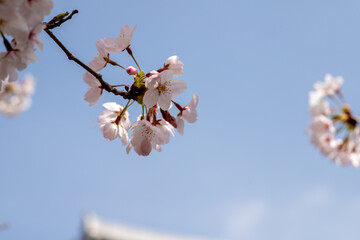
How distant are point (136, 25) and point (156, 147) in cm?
Result: 59

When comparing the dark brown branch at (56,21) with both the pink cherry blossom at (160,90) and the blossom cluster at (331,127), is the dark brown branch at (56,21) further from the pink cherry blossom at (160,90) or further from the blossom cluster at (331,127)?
the blossom cluster at (331,127)

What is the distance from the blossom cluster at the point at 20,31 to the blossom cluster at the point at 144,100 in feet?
1.52

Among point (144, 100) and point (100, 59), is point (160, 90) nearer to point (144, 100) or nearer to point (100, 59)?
point (144, 100)

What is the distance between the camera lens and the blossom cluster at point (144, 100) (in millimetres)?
1735

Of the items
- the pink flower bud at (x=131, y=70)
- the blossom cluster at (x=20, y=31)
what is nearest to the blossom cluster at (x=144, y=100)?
the pink flower bud at (x=131, y=70)

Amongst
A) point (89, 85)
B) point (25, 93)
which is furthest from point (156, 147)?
point (25, 93)

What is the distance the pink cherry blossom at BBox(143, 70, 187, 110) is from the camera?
1713mm

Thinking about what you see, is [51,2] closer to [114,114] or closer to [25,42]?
[25,42]

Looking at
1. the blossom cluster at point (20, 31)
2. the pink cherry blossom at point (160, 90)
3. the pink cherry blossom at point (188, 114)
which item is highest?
the pink cherry blossom at point (188, 114)

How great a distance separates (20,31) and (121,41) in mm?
635

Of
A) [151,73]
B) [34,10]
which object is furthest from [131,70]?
[34,10]

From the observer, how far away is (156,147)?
6.28 ft

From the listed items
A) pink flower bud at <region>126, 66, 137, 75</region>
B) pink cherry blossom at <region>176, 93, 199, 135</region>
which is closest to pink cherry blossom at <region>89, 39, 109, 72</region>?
pink flower bud at <region>126, 66, 137, 75</region>

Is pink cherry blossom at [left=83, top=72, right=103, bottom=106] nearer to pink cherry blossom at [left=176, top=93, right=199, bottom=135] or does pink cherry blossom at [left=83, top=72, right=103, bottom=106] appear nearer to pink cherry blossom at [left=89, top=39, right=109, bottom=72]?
pink cherry blossom at [left=89, top=39, right=109, bottom=72]
